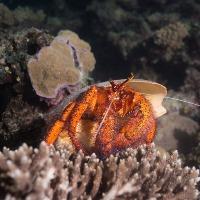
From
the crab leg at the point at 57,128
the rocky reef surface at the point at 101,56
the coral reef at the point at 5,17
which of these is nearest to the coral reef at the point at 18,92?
the rocky reef surface at the point at 101,56

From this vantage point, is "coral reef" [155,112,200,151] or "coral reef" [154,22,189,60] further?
"coral reef" [154,22,189,60]

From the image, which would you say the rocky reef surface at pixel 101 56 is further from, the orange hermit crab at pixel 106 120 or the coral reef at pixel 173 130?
the orange hermit crab at pixel 106 120

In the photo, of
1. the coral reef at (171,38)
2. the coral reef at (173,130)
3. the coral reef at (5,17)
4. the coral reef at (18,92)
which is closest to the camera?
the coral reef at (18,92)

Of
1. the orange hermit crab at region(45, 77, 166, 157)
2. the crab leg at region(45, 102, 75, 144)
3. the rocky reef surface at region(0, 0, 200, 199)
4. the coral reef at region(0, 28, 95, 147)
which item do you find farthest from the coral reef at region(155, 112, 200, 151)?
the crab leg at region(45, 102, 75, 144)

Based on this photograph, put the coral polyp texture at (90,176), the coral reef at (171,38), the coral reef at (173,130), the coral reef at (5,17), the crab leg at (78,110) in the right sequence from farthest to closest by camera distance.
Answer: the coral reef at (5,17)
the coral reef at (171,38)
the coral reef at (173,130)
the crab leg at (78,110)
the coral polyp texture at (90,176)

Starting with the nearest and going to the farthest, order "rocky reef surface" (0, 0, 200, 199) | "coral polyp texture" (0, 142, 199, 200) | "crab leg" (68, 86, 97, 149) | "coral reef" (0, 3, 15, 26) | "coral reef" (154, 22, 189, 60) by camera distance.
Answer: "coral polyp texture" (0, 142, 199, 200) → "crab leg" (68, 86, 97, 149) → "rocky reef surface" (0, 0, 200, 199) → "coral reef" (154, 22, 189, 60) → "coral reef" (0, 3, 15, 26)

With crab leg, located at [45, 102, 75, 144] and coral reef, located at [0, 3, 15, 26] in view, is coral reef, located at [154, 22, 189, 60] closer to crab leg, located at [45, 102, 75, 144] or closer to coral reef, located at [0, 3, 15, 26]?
coral reef, located at [0, 3, 15, 26]

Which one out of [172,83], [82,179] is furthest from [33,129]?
[172,83]

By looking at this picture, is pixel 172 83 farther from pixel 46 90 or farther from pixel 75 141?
pixel 75 141
